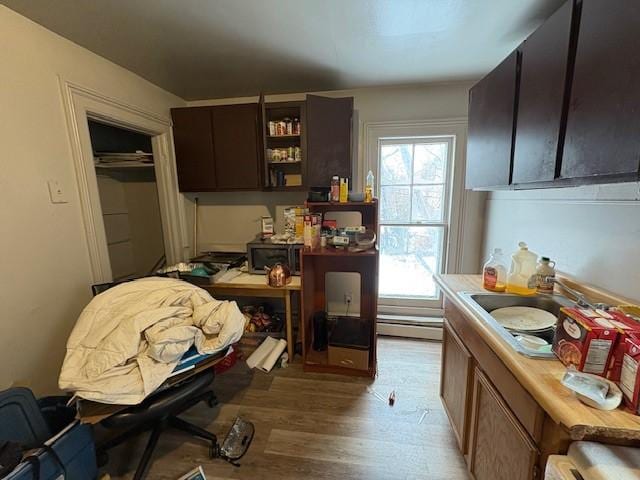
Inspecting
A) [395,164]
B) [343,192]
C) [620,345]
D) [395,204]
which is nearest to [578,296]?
[620,345]

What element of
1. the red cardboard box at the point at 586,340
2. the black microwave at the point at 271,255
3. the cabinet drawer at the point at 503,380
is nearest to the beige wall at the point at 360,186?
the black microwave at the point at 271,255

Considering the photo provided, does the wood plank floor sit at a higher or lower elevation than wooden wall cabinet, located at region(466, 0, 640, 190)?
lower

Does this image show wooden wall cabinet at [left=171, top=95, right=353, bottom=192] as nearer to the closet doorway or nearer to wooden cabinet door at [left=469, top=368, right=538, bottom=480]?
the closet doorway

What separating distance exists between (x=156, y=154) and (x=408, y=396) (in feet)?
9.42

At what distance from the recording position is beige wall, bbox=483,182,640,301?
1.06m

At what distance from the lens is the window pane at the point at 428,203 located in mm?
2463

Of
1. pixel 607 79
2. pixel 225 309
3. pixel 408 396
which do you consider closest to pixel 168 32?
pixel 225 309

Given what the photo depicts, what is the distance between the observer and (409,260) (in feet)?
8.62

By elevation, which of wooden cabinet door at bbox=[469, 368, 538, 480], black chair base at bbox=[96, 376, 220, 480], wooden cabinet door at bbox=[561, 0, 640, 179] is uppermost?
wooden cabinet door at bbox=[561, 0, 640, 179]

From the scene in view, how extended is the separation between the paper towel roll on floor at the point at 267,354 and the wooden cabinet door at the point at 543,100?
2.07 meters

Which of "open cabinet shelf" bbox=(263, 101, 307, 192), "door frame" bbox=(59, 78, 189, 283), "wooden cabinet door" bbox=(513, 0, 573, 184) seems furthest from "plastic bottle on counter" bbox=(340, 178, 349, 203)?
"door frame" bbox=(59, 78, 189, 283)

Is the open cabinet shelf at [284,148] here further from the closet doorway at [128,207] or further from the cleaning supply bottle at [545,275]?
the cleaning supply bottle at [545,275]

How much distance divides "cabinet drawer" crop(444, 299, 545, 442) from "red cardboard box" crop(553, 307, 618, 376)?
0.17 m

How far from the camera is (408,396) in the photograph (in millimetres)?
1854
